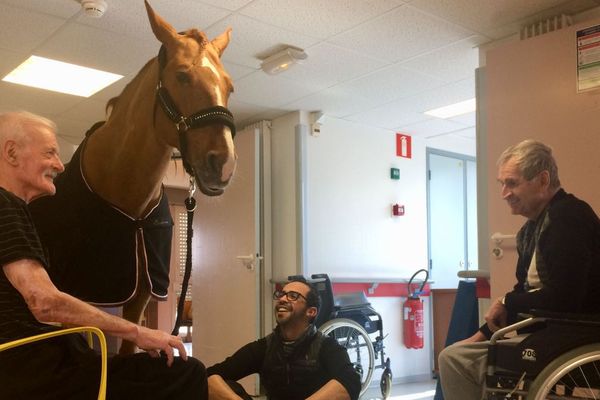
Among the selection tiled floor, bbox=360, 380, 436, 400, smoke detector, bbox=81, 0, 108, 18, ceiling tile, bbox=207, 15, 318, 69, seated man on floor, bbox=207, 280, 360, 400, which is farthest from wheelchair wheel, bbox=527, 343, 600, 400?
tiled floor, bbox=360, 380, 436, 400

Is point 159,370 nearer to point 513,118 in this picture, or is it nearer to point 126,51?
point 513,118

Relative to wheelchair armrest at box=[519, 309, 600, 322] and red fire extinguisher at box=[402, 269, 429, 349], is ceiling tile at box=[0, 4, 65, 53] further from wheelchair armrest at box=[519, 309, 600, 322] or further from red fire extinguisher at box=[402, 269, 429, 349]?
red fire extinguisher at box=[402, 269, 429, 349]

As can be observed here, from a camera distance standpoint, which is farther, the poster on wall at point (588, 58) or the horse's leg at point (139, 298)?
the poster on wall at point (588, 58)

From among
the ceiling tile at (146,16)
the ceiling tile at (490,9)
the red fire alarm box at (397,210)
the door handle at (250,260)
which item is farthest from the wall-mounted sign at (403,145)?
the ceiling tile at (146,16)

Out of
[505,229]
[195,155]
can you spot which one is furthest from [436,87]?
[195,155]

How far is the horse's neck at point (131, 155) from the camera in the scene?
5.57ft

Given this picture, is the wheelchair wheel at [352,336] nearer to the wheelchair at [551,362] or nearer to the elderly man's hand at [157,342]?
the wheelchair at [551,362]

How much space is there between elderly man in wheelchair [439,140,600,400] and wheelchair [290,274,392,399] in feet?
6.41

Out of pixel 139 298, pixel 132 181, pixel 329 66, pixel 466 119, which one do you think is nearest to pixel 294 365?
pixel 139 298

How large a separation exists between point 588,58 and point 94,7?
2.40 m

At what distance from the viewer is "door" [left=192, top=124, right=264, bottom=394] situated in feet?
15.7

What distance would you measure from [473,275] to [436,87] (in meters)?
1.63

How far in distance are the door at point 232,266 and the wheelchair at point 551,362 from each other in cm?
292

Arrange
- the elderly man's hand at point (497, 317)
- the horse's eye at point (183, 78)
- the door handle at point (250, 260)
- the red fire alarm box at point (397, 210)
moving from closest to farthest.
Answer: the horse's eye at point (183, 78) < the elderly man's hand at point (497, 317) < the door handle at point (250, 260) < the red fire alarm box at point (397, 210)
